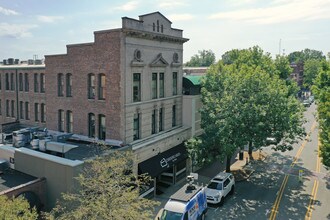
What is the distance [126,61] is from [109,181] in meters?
11.2

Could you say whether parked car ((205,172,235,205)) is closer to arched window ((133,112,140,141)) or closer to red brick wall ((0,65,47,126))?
arched window ((133,112,140,141))

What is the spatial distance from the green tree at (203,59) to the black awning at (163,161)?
13835cm

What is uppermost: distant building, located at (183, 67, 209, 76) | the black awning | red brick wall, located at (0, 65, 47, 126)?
distant building, located at (183, 67, 209, 76)

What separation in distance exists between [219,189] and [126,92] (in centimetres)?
1096

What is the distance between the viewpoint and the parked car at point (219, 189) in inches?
992

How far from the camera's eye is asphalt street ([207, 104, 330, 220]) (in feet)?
79.3

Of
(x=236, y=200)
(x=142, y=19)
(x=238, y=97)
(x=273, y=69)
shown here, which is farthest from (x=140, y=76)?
(x=273, y=69)

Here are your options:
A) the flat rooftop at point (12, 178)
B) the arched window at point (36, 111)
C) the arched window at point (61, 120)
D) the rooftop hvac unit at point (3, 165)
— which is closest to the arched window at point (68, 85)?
the arched window at point (61, 120)

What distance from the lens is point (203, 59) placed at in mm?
178250

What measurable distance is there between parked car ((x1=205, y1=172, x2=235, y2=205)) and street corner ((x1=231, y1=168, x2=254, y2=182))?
476cm

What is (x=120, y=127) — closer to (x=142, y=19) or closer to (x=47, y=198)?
(x=47, y=198)

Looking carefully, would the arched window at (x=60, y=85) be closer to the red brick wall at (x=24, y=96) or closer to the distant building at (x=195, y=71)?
the red brick wall at (x=24, y=96)

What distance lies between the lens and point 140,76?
27188 millimetres

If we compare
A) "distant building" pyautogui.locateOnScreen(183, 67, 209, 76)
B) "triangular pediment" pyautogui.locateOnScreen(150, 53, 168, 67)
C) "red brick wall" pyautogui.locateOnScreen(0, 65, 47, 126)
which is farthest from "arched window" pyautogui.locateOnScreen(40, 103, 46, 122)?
"distant building" pyautogui.locateOnScreen(183, 67, 209, 76)
